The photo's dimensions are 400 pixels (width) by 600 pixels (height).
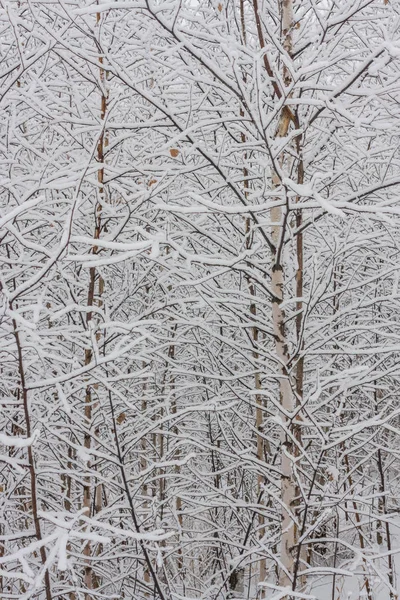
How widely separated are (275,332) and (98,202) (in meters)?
1.53

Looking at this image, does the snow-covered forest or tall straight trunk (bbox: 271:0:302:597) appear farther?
tall straight trunk (bbox: 271:0:302:597)

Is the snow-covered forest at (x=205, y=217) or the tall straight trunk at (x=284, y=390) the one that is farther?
the tall straight trunk at (x=284, y=390)

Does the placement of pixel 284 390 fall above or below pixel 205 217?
below

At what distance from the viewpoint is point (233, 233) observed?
13.8 feet

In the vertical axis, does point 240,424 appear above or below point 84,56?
below

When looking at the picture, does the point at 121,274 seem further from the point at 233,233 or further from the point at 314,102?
the point at 314,102

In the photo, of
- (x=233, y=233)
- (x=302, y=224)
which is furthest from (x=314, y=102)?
(x=233, y=233)

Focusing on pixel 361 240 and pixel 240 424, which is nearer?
pixel 361 240

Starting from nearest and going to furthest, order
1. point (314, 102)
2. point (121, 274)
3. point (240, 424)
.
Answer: point (314, 102) < point (121, 274) < point (240, 424)

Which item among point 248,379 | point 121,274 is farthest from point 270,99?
point 248,379

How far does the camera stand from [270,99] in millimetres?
3086

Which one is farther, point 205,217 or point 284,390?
point 205,217

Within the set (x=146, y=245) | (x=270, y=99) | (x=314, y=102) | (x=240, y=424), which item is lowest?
(x=240, y=424)

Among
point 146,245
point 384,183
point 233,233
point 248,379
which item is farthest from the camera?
point 248,379
